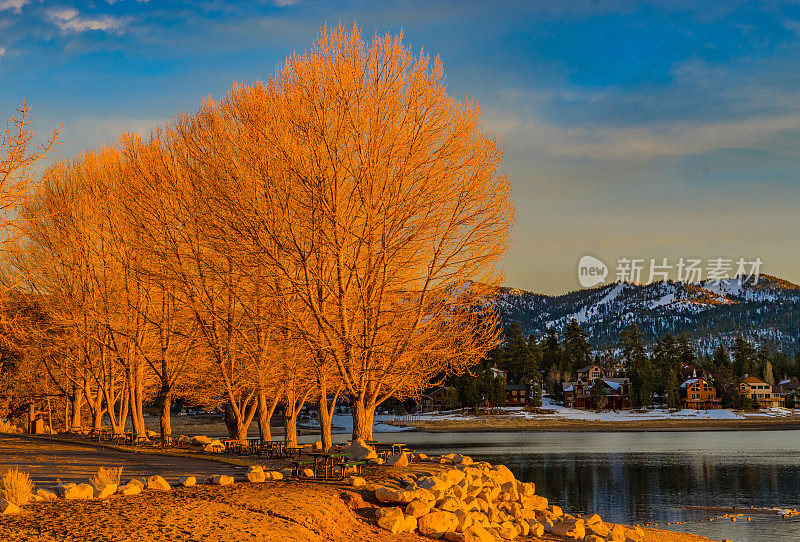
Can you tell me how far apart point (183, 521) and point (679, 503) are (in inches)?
1095

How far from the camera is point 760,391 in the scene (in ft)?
462

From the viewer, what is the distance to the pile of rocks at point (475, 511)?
14.2m

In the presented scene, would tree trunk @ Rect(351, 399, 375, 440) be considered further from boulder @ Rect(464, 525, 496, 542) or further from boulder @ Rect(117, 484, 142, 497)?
boulder @ Rect(117, 484, 142, 497)

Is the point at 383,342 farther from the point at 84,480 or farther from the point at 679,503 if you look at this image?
the point at 679,503

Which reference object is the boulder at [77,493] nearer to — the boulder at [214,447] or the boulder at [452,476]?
the boulder at [452,476]

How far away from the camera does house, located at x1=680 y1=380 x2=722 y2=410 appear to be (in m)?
130

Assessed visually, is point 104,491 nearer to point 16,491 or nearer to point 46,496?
point 46,496

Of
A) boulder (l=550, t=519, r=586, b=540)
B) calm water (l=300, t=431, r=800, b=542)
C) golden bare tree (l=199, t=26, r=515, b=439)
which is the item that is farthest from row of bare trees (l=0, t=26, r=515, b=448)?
calm water (l=300, t=431, r=800, b=542)

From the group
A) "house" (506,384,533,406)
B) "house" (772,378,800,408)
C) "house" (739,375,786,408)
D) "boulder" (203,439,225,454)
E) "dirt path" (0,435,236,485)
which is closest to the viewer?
"dirt path" (0,435,236,485)

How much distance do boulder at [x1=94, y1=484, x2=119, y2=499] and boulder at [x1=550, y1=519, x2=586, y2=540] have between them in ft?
35.5

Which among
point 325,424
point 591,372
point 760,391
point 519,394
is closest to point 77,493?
point 325,424

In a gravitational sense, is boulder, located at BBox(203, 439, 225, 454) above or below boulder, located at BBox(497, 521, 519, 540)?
above

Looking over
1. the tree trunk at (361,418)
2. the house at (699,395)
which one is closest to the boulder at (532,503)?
the tree trunk at (361,418)

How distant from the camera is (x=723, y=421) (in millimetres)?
116125
